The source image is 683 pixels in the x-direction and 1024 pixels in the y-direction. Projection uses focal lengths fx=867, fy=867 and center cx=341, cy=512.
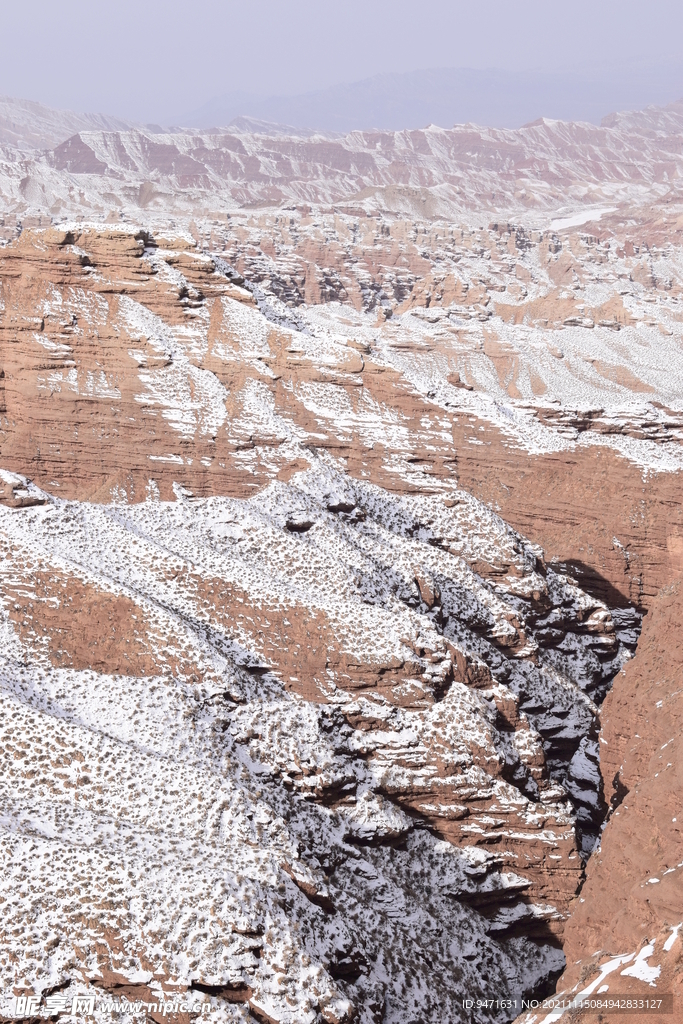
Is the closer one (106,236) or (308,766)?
(308,766)

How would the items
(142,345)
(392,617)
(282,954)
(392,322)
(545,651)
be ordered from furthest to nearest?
1. (392,322)
2. (142,345)
3. (545,651)
4. (392,617)
5. (282,954)

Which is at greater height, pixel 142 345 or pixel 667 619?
pixel 142 345

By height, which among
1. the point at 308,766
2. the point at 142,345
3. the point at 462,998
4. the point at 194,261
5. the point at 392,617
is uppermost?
the point at 194,261

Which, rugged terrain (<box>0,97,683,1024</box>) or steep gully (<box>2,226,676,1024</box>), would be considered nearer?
rugged terrain (<box>0,97,683,1024</box>)

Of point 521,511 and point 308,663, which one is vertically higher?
point 308,663

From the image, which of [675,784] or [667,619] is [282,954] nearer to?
[675,784]

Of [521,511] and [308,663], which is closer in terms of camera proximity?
[308,663]

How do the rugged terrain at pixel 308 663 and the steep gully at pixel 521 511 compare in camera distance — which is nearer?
the rugged terrain at pixel 308 663

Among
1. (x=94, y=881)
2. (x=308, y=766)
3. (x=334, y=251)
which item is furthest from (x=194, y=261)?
(x=334, y=251)
